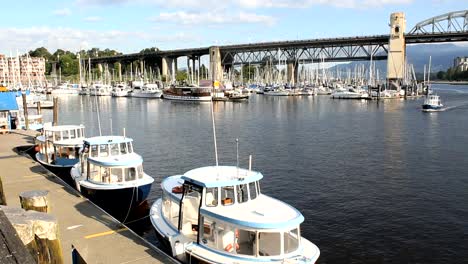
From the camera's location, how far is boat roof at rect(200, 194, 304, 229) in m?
16.9

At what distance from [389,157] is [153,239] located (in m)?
33.1

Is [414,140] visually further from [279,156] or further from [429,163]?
[279,156]

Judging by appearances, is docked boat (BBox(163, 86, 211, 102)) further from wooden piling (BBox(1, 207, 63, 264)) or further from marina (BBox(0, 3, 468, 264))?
wooden piling (BBox(1, 207, 63, 264))

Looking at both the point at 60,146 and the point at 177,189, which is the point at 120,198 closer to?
the point at 177,189

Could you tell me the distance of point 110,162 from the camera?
2817cm

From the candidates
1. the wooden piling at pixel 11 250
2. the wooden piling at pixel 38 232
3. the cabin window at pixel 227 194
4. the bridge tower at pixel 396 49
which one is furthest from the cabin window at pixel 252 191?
the bridge tower at pixel 396 49

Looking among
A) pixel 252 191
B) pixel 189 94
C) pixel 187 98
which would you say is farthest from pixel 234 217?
→ pixel 189 94

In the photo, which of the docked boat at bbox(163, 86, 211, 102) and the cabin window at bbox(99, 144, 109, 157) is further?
the docked boat at bbox(163, 86, 211, 102)

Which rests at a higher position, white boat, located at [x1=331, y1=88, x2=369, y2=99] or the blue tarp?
the blue tarp

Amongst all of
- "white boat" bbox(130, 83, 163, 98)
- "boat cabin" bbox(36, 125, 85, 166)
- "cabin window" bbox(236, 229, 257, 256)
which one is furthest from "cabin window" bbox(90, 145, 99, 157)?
"white boat" bbox(130, 83, 163, 98)

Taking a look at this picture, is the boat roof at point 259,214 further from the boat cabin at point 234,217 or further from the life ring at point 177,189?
the life ring at point 177,189

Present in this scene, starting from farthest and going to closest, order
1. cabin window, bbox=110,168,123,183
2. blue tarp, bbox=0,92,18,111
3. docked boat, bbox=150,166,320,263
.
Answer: blue tarp, bbox=0,92,18,111 < cabin window, bbox=110,168,123,183 < docked boat, bbox=150,166,320,263

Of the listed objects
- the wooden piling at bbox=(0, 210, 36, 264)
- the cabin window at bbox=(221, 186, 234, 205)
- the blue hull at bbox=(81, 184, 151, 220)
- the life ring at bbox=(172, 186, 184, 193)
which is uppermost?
the wooden piling at bbox=(0, 210, 36, 264)

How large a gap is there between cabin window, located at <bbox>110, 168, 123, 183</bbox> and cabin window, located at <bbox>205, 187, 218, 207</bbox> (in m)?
11.8
